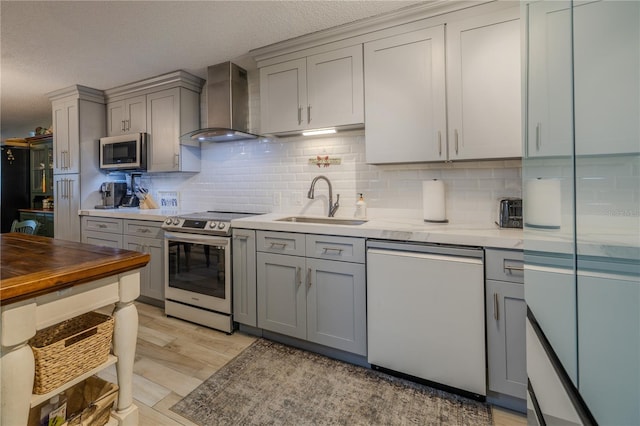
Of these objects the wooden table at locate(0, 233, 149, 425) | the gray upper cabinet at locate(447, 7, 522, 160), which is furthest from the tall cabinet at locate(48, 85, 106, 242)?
the gray upper cabinet at locate(447, 7, 522, 160)

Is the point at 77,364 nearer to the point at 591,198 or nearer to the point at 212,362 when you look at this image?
the point at 212,362

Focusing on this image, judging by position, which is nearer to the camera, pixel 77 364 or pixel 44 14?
pixel 77 364

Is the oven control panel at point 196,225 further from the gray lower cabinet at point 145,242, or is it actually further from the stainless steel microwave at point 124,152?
the stainless steel microwave at point 124,152

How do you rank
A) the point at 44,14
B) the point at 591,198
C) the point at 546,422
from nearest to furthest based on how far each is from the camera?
the point at 591,198
the point at 546,422
the point at 44,14

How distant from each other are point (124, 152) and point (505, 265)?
4011 millimetres

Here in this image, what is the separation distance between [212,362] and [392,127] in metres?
2.15

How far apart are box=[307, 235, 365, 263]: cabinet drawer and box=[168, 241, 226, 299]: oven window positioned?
866mm

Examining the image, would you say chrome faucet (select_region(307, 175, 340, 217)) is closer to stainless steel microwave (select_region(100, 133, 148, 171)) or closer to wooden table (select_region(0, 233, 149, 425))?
wooden table (select_region(0, 233, 149, 425))

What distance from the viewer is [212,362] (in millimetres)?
2066

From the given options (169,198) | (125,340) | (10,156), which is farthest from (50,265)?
(10,156)

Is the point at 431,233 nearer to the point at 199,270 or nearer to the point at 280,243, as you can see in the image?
the point at 280,243

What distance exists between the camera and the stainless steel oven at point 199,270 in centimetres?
247

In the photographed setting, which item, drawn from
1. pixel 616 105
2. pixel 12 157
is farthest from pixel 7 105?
pixel 616 105

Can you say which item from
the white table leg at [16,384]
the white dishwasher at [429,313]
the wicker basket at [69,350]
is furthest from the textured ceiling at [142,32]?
the white table leg at [16,384]
